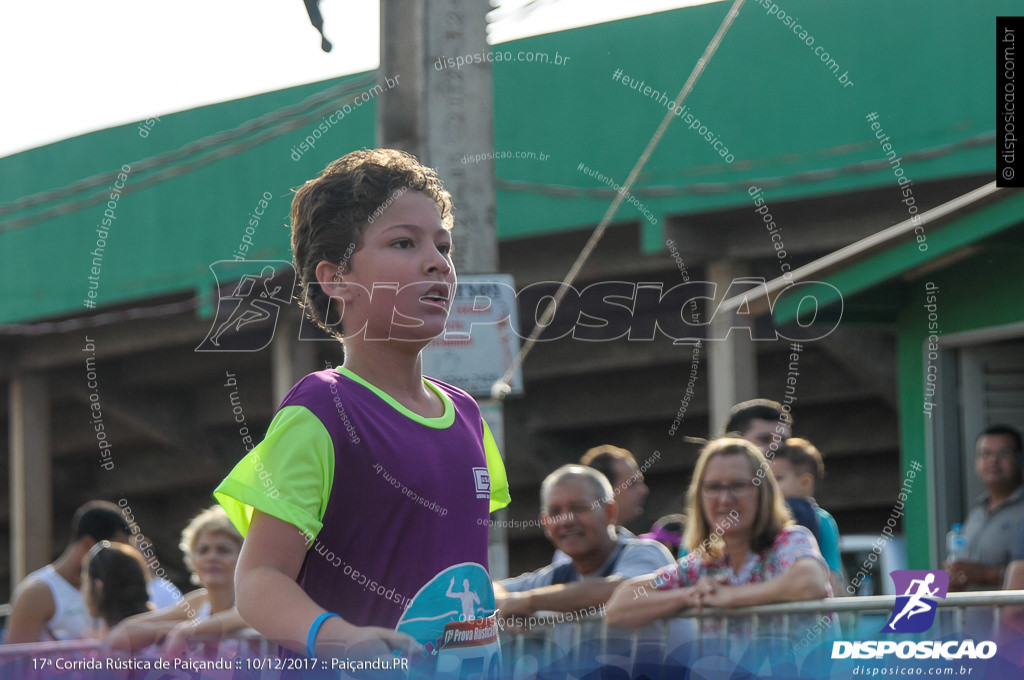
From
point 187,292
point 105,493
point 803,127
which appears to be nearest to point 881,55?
point 803,127

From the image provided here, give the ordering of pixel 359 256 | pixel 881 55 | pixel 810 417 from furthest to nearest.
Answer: pixel 810 417
pixel 881 55
pixel 359 256

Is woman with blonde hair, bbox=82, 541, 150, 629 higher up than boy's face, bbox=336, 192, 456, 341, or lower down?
lower down

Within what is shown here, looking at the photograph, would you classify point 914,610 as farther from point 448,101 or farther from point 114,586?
point 114,586

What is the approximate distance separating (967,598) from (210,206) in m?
8.02

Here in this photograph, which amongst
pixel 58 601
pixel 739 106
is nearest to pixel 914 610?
pixel 58 601

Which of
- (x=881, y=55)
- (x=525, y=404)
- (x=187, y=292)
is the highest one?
(x=881, y=55)

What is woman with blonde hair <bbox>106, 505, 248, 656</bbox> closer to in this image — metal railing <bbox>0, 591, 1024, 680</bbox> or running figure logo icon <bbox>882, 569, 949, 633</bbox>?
metal railing <bbox>0, 591, 1024, 680</bbox>

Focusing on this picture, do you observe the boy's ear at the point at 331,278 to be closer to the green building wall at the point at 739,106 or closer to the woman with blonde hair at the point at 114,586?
the woman with blonde hair at the point at 114,586

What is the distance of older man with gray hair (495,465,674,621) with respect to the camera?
185 inches

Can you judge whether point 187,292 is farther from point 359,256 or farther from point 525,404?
point 359,256

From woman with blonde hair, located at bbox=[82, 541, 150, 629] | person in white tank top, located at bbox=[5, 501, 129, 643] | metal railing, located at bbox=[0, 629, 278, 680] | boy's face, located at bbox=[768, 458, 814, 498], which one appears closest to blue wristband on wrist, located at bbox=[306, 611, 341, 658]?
metal railing, located at bbox=[0, 629, 278, 680]

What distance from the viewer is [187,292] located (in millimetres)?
11164

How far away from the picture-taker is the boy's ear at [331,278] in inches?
83.1

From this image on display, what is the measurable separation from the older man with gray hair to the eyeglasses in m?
0.39
